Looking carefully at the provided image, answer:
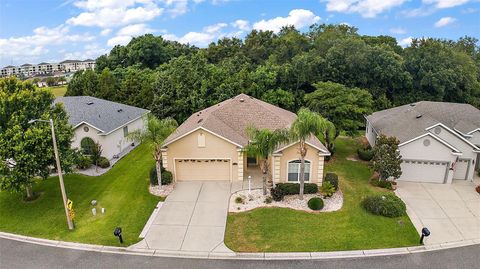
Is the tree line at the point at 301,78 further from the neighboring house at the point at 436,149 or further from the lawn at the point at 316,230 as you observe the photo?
the lawn at the point at 316,230

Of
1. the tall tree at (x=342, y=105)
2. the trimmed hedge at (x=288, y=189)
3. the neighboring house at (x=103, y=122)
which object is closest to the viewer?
the trimmed hedge at (x=288, y=189)

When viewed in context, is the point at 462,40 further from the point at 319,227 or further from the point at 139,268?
the point at 139,268

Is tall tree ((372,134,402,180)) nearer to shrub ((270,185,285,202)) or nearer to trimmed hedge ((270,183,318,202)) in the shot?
trimmed hedge ((270,183,318,202))

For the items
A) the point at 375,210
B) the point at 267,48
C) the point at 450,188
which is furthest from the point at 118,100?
the point at 450,188

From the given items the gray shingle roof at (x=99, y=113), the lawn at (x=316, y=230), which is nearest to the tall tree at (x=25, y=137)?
the gray shingle roof at (x=99, y=113)

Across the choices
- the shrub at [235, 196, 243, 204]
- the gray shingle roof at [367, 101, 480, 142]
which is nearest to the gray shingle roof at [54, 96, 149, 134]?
the shrub at [235, 196, 243, 204]
